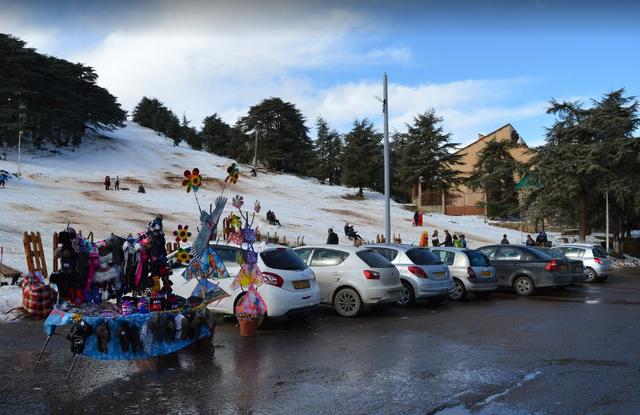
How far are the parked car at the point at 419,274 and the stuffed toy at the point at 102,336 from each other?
741 centimetres

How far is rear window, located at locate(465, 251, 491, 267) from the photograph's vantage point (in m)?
15.1

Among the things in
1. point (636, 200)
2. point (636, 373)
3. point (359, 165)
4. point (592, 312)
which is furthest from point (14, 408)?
point (359, 165)

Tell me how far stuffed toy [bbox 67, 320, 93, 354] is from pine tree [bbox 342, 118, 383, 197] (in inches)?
2075

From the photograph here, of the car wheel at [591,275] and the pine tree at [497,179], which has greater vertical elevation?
the pine tree at [497,179]

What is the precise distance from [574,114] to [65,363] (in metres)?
35.9

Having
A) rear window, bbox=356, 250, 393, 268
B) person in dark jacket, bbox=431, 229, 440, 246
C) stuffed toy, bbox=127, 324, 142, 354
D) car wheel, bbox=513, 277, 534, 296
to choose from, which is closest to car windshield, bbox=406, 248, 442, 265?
rear window, bbox=356, 250, 393, 268

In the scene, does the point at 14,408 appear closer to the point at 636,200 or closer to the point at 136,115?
the point at 636,200

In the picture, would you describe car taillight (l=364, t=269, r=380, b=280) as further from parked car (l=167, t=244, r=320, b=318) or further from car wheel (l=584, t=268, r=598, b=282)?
car wheel (l=584, t=268, r=598, b=282)

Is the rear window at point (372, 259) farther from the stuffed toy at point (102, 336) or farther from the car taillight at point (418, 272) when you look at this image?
the stuffed toy at point (102, 336)

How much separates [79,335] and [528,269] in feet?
43.9

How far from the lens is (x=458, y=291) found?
1486 centimetres

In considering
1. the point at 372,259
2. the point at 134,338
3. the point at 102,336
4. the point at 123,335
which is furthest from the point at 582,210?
the point at 102,336

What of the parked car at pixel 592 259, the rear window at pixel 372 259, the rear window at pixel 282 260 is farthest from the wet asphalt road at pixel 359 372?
the parked car at pixel 592 259

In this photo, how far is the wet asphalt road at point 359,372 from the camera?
18.8ft
